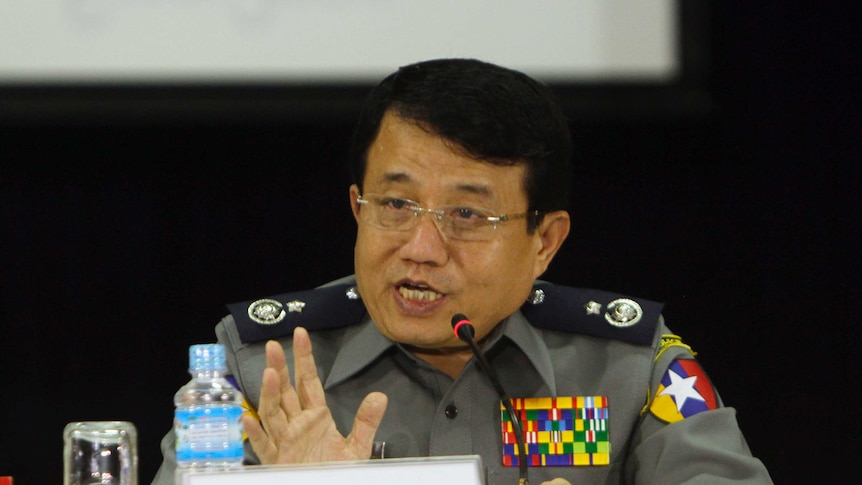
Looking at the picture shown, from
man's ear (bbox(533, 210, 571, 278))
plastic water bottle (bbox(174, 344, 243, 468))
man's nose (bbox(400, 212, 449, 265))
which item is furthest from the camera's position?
man's ear (bbox(533, 210, 571, 278))

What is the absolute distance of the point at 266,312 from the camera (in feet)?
8.30

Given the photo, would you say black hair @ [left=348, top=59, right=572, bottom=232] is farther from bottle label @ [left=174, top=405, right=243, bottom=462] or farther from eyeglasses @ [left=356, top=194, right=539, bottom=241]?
bottle label @ [left=174, top=405, right=243, bottom=462]

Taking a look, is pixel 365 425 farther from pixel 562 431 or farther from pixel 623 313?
pixel 623 313

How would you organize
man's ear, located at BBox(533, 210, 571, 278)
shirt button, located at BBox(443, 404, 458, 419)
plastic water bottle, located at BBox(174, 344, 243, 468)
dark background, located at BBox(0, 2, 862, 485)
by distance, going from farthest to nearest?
dark background, located at BBox(0, 2, 862, 485) < man's ear, located at BBox(533, 210, 571, 278) < shirt button, located at BBox(443, 404, 458, 419) < plastic water bottle, located at BBox(174, 344, 243, 468)

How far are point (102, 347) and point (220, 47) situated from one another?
80 cm

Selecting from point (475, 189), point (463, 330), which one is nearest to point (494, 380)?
point (463, 330)

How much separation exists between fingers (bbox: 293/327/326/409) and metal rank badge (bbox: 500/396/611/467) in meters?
0.46

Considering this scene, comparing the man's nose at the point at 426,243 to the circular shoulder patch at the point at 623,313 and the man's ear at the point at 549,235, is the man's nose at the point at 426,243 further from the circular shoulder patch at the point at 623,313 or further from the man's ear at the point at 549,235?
the circular shoulder patch at the point at 623,313

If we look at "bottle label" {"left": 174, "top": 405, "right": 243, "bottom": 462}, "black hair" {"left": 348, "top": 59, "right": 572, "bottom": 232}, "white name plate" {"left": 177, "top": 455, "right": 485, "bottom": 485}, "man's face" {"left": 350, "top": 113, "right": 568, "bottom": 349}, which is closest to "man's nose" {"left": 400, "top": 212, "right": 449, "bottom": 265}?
"man's face" {"left": 350, "top": 113, "right": 568, "bottom": 349}

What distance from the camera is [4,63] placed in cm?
297

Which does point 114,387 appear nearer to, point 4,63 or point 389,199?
point 4,63

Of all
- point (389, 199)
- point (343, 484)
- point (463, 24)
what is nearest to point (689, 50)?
point (463, 24)

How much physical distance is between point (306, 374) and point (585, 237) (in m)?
1.30

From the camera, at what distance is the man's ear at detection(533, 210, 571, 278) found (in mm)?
2500
